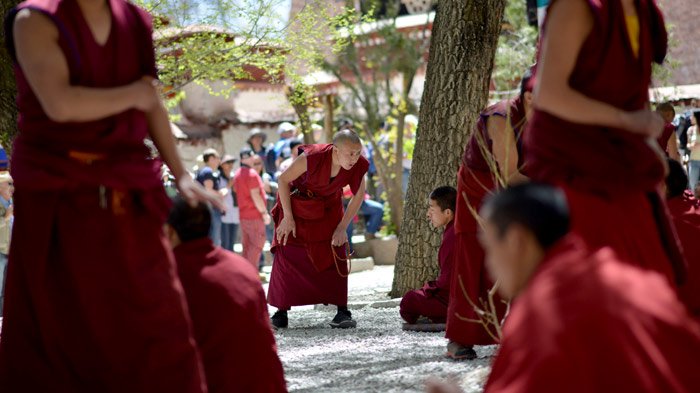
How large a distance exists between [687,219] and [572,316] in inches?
156

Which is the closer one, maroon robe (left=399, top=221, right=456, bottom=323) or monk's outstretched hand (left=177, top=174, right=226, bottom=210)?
monk's outstretched hand (left=177, top=174, right=226, bottom=210)

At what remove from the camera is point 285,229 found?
28.6 ft

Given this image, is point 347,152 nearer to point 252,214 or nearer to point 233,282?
point 233,282

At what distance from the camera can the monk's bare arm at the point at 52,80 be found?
3.80 meters

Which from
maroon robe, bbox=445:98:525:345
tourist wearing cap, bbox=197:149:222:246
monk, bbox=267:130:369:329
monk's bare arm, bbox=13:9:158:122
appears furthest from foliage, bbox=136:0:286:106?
monk's bare arm, bbox=13:9:158:122

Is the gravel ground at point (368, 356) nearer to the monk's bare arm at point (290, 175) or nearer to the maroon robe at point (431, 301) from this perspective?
the maroon robe at point (431, 301)

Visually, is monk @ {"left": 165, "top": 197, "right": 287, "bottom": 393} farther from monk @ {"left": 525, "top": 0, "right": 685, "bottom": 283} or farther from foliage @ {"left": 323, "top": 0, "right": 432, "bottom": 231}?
foliage @ {"left": 323, "top": 0, "right": 432, "bottom": 231}

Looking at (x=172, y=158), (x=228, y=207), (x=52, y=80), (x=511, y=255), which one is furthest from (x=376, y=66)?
(x=511, y=255)

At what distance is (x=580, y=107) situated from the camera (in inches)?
150

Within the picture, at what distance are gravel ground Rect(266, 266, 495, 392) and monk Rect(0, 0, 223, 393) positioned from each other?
215cm

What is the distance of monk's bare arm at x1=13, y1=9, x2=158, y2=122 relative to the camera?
380cm

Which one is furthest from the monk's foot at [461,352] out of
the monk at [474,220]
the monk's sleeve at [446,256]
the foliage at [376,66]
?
the foliage at [376,66]

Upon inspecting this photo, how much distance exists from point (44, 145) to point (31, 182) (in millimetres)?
120

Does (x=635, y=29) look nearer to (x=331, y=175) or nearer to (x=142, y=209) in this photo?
(x=142, y=209)
